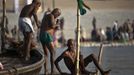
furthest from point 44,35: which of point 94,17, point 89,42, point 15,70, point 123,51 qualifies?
point 94,17

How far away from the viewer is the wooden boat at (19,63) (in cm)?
1235

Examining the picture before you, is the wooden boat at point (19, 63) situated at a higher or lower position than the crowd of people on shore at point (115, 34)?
higher

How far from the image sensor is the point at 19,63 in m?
14.1

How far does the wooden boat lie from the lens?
40.5 feet

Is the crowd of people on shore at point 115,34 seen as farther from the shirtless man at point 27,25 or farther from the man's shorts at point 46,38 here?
the shirtless man at point 27,25

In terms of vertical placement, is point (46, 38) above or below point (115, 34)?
above

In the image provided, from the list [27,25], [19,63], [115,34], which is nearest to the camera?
[19,63]

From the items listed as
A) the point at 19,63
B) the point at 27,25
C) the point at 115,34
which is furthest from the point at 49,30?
the point at 115,34

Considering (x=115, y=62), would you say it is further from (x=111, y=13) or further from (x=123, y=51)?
(x=111, y=13)

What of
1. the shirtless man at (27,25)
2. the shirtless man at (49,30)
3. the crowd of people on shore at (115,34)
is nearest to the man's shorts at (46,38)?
the shirtless man at (49,30)

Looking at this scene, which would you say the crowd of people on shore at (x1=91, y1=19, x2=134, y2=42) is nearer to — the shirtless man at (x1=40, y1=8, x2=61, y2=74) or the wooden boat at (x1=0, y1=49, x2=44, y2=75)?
the wooden boat at (x1=0, y1=49, x2=44, y2=75)

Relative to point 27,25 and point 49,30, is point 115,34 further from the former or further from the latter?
point 27,25

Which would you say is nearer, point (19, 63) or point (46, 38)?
point (19, 63)

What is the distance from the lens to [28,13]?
48.6ft
